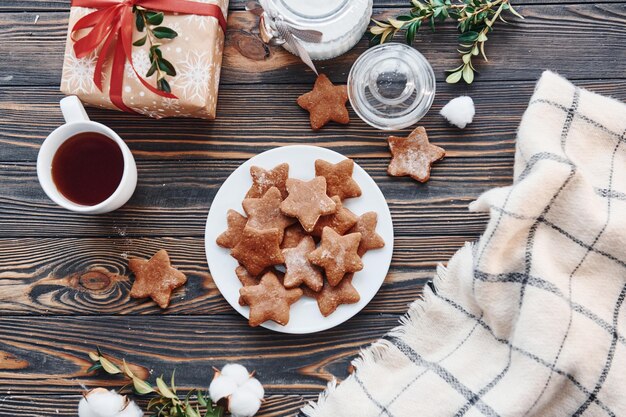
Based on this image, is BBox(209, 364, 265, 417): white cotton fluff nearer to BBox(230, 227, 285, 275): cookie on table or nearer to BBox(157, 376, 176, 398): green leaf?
BBox(157, 376, 176, 398): green leaf

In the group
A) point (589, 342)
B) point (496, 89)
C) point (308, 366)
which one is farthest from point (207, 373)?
point (496, 89)

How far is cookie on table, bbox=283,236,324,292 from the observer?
4.12ft

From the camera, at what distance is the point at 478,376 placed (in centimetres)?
123

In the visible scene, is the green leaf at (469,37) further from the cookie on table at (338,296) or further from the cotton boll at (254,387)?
the cotton boll at (254,387)

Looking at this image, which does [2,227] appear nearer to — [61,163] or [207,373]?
[61,163]

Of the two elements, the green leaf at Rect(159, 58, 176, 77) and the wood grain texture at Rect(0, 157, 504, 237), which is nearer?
the green leaf at Rect(159, 58, 176, 77)

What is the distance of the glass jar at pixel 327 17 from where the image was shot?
1238 millimetres

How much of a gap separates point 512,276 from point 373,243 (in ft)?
0.92

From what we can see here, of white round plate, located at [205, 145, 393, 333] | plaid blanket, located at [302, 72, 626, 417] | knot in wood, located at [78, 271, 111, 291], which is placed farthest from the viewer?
knot in wood, located at [78, 271, 111, 291]

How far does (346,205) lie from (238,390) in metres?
0.45

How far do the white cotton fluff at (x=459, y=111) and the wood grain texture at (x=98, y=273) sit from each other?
253 millimetres

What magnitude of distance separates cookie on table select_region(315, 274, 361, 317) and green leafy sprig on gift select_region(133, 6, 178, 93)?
53 cm

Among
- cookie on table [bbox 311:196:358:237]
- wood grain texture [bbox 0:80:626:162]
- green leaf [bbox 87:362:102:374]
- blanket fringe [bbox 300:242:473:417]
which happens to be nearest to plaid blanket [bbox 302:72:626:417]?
blanket fringe [bbox 300:242:473:417]

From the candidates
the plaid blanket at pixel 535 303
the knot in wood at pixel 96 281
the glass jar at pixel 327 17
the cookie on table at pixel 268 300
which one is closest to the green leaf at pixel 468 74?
the plaid blanket at pixel 535 303
